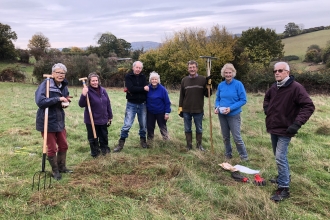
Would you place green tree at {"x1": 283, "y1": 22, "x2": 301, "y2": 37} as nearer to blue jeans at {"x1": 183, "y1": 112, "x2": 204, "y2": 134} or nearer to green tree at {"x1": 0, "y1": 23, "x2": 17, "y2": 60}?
green tree at {"x1": 0, "y1": 23, "x2": 17, "y2": 60}

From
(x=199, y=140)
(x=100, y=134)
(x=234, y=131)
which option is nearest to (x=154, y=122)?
(x=199, y=140)

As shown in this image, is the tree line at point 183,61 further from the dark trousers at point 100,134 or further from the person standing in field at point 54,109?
the person standing in field at point 54,109

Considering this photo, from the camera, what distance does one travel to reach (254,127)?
332 inches

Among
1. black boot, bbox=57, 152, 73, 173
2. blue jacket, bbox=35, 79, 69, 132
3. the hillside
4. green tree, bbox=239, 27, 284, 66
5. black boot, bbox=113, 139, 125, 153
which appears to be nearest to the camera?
blue jacket, bbox=35, 79, 69, 132

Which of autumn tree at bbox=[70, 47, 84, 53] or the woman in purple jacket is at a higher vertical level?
autumn tree at bbox=[70, 47, 84, 53]

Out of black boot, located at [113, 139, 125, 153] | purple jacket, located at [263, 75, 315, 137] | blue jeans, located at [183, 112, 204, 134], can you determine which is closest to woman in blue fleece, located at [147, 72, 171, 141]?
blue jeans, located at [183, 112, 204, 134]

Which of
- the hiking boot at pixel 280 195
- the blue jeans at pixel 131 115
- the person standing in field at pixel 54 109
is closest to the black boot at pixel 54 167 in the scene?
the person standing in field at pixel 54 109

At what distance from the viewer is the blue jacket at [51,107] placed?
418 centimetres

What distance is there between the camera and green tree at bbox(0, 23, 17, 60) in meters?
40.4

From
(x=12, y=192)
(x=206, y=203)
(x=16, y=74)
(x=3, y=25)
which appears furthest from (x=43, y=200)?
(x=3, y=25)

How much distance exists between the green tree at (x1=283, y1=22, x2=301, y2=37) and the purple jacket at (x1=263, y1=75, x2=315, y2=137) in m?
63.0

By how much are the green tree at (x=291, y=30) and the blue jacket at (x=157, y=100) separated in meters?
61.8

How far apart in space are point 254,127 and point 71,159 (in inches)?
229

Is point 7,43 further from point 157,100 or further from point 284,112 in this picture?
point 284,112
